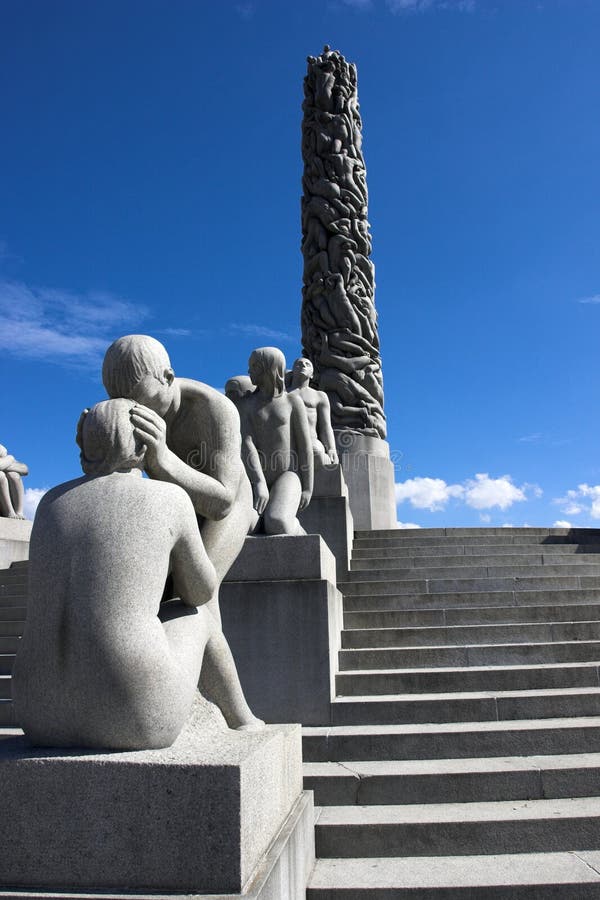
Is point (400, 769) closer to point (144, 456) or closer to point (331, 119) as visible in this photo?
point (144, 456)

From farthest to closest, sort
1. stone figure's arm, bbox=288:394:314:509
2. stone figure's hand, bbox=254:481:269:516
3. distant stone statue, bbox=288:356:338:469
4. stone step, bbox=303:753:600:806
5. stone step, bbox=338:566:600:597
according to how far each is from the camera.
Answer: distant stone statue, bbox=288:356:338:469 → stone step, bbox=338:566:600:597 → stone figure's arm, bbox=288:394:314:509 → stone figure's hand, bbox=254:481:269:516 → stone step, bbox=303:753:600:806

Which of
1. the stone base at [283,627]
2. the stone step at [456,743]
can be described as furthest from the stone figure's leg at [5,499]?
the stone step at [456,743]

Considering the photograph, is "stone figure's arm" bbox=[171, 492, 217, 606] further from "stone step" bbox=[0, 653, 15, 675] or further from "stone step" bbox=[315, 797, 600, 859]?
"stone step" bbox=[0, 653, 15, 675]

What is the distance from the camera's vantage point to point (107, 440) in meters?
2.58

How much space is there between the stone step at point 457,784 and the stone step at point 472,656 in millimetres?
1687

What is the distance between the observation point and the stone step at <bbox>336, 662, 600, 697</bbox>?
18.8 ft

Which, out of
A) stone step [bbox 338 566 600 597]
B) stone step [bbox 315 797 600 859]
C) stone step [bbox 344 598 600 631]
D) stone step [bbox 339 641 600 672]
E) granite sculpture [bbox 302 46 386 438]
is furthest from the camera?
granite sculpture [bbox 302 46 386 438]

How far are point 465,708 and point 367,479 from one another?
10.9 metres

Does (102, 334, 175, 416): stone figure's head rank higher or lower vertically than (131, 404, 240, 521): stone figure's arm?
higher

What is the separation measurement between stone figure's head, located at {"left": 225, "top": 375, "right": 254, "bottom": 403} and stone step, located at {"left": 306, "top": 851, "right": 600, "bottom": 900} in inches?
173

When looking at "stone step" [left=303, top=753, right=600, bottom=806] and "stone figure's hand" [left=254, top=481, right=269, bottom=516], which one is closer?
"stone step" [left=303, top=753, right=600, bottom=806]

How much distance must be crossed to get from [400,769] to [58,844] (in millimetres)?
2935

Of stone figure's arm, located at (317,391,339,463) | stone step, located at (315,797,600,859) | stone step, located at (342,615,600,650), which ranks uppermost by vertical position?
stone figure's arm, located at (317,391,339,463)

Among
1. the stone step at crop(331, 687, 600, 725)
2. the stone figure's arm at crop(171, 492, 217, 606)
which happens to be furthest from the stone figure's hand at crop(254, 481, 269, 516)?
the stone figure's arm at crop(171, 492, 217, 606)
